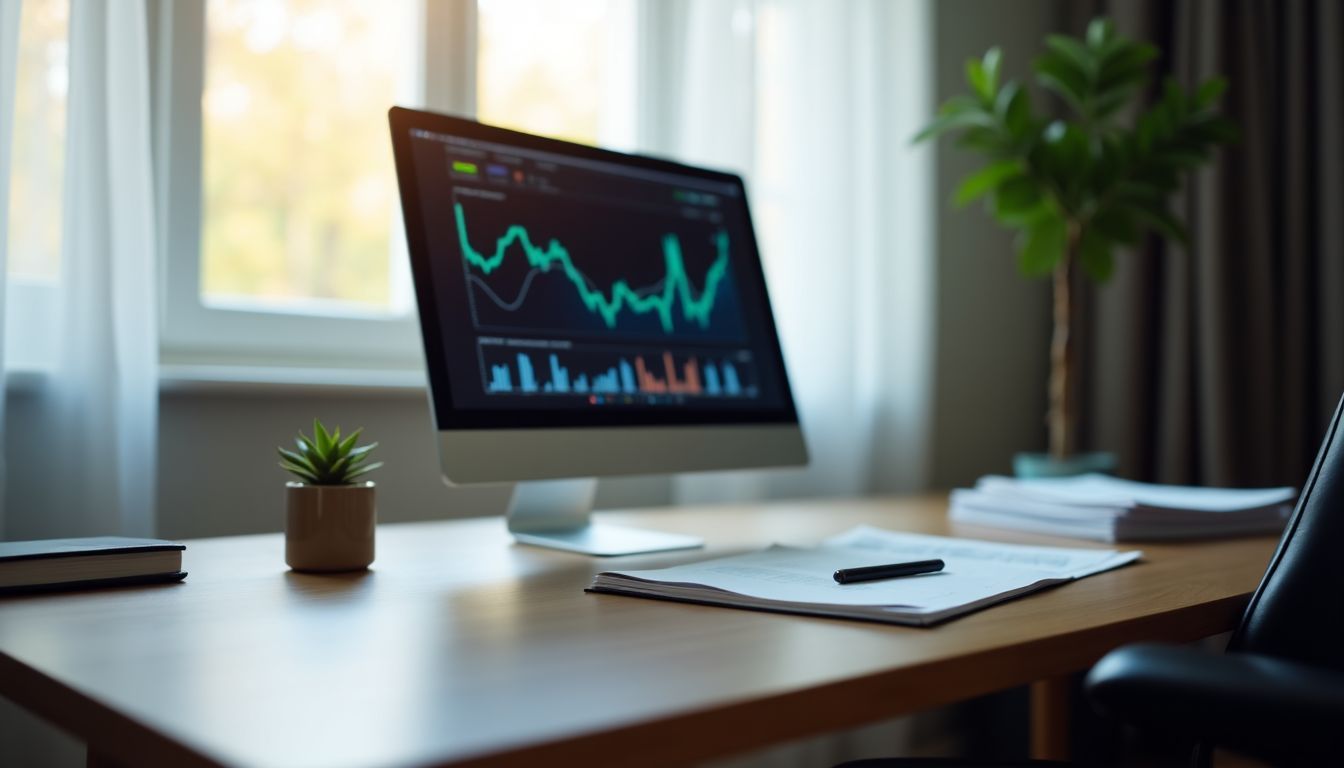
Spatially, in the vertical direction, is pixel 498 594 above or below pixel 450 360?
below

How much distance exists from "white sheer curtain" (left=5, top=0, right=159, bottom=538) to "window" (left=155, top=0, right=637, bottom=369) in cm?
13

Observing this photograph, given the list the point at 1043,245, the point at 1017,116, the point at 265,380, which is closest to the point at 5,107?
the point at 265,380

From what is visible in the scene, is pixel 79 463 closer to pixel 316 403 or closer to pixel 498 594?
pixel 316 403

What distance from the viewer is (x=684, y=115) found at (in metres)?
1.90

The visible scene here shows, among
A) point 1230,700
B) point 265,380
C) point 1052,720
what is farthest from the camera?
point 1052,720

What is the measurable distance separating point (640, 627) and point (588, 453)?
423 mm

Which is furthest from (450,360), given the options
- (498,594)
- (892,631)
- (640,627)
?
(892,631)

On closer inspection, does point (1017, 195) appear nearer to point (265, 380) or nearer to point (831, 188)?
point (831, 188)

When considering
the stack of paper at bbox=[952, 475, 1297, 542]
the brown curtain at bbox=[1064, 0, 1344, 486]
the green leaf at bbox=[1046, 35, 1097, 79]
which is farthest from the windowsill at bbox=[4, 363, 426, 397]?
the brown curtain at bbox=[1064, 0, 1344, 486]

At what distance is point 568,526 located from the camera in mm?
1294

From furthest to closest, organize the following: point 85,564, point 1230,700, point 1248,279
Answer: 1. point 1248,279
2. point 85,564
3. point 1230,700

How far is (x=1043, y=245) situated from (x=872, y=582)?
1301mm

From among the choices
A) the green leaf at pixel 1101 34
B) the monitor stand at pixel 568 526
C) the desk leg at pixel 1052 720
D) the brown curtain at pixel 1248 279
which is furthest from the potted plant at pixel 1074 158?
the monitor stand at pixel 568 526

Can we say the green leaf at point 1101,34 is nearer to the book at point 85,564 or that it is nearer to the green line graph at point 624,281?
the green line graph at point 624,281
